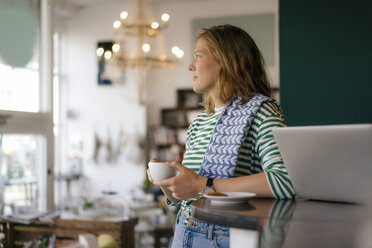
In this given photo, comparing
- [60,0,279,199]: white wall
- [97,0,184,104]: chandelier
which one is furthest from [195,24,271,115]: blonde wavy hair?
[60,0,279,199]: white wall

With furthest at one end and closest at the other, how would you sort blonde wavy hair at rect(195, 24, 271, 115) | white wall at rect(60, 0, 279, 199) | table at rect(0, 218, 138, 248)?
white wall at rect(60, 0, 279, 199) → table at rect(0, 218, 138, 248) → blonde wavy hair at rect(195, 24, 271, 115)

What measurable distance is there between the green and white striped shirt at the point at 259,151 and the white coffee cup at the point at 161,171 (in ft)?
0.64

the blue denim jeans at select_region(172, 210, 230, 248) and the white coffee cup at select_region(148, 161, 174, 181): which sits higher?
the white coffee cup at select_region(148, 161, 174, 181)

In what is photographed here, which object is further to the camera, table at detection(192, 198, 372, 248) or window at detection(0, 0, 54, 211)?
window at detection(0, 0, 54, 211)

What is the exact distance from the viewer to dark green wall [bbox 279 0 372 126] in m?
2.41

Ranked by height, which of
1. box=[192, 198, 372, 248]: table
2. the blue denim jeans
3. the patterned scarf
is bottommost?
the blue denim jeans

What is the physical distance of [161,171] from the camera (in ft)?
3.72

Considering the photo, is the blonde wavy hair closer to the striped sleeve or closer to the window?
the striped sleeve

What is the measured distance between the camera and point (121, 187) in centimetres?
752

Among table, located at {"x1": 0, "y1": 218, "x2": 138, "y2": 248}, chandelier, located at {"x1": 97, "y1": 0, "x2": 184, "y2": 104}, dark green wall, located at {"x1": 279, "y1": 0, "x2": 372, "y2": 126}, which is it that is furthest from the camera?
chandelier, located at {"x1": 97, "y1": 0, "x2": 184, "y2": 104}

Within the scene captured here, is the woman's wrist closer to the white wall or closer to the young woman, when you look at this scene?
the young woman

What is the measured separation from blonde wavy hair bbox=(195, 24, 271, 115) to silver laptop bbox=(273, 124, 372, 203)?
375 mm

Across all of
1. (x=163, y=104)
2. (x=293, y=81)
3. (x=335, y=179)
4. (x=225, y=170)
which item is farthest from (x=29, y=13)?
(x=163, y=104)

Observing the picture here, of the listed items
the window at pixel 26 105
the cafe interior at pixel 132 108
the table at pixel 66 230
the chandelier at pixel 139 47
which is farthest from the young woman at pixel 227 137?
the chandelier at pixel 139 47
